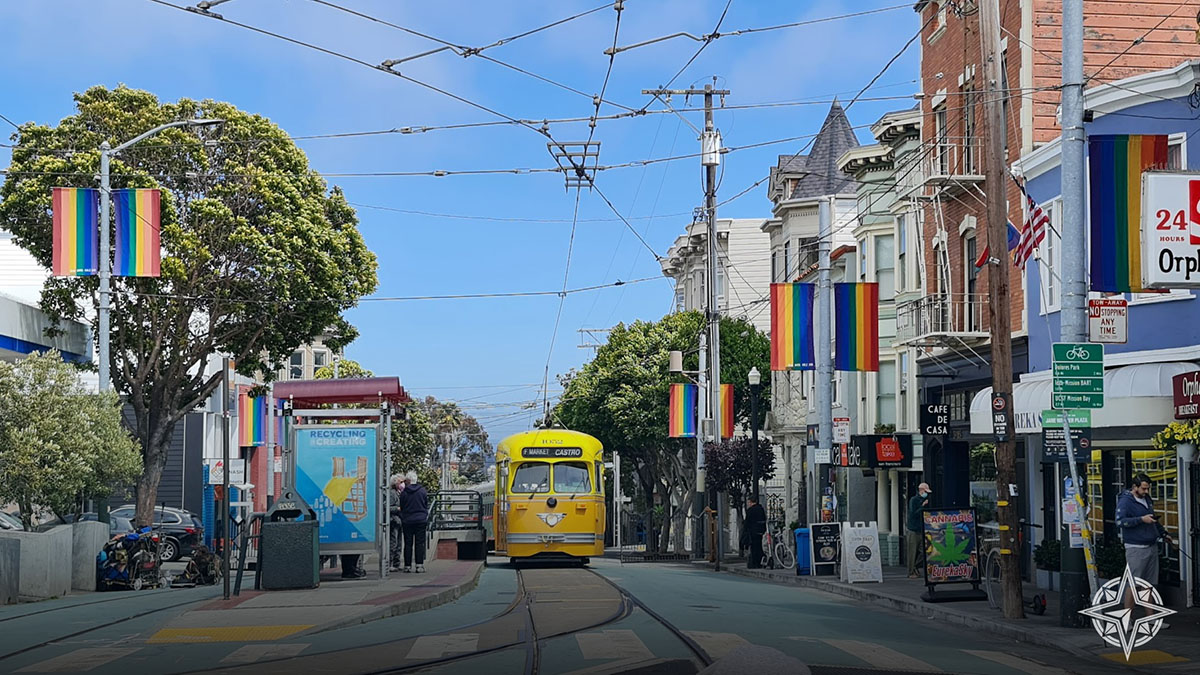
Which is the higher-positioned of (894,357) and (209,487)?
(894,357)

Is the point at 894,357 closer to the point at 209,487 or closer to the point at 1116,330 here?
the point at 1116,330

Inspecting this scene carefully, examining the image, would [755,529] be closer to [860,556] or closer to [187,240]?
[860,556]

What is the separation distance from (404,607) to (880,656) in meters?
6.98

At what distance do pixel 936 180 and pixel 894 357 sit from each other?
1041 centimetres

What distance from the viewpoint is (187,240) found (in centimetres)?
3403

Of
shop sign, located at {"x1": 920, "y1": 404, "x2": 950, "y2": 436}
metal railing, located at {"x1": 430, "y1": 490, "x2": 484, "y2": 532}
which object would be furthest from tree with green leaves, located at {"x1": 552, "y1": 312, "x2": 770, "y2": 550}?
shop sign, located at {"x1": 920, "y1": 404, "x2": 950, "y2": 436}

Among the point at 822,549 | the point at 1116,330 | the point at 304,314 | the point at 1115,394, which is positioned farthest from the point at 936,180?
the point at 304,314

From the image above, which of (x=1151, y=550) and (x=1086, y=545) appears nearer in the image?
(x=1086, y=545)

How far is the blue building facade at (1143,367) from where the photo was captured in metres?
20.5

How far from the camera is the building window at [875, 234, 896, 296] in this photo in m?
A: 39.6

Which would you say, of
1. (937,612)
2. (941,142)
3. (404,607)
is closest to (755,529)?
(941,142)

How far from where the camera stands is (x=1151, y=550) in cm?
1839

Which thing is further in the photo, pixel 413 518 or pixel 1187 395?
pixel 413 518

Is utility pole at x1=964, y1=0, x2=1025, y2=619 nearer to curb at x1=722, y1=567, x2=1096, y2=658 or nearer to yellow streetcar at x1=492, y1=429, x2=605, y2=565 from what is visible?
curb at x1=722, y1=567, x2=1096, y2=658
